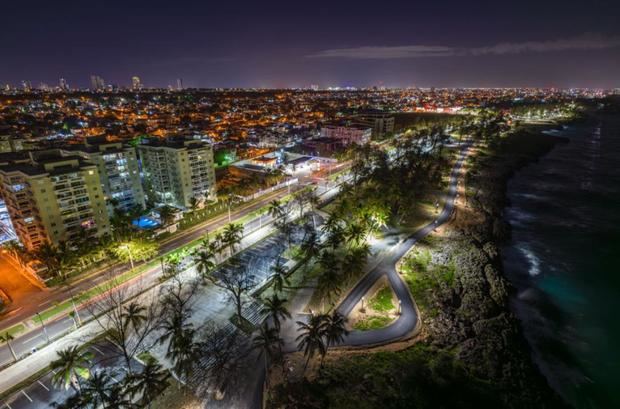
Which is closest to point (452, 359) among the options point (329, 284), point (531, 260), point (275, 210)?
point (329, 284)

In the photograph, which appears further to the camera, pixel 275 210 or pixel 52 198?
pixel 275 210

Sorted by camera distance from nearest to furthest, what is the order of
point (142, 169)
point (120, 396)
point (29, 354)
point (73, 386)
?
point (120, 396)
point (73, 386)
point (29, 354)
point (142, 169)

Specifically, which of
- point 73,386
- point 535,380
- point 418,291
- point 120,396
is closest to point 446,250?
point 418,291

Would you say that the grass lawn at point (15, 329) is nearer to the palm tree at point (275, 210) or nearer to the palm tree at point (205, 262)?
the palm tree at point (205, 262)

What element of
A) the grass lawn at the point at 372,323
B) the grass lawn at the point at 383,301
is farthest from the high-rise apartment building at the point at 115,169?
the grass lawn at the point at 372,323

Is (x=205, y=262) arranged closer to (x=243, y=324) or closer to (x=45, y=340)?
(x=243, y=324)

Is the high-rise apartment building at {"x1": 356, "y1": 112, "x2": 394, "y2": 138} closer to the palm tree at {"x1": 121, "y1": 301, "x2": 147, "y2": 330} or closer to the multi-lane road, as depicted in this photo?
the multi-lane road

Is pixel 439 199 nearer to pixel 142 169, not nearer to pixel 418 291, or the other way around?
pixel 418 291

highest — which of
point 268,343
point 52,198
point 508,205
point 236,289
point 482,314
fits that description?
point 52,198
